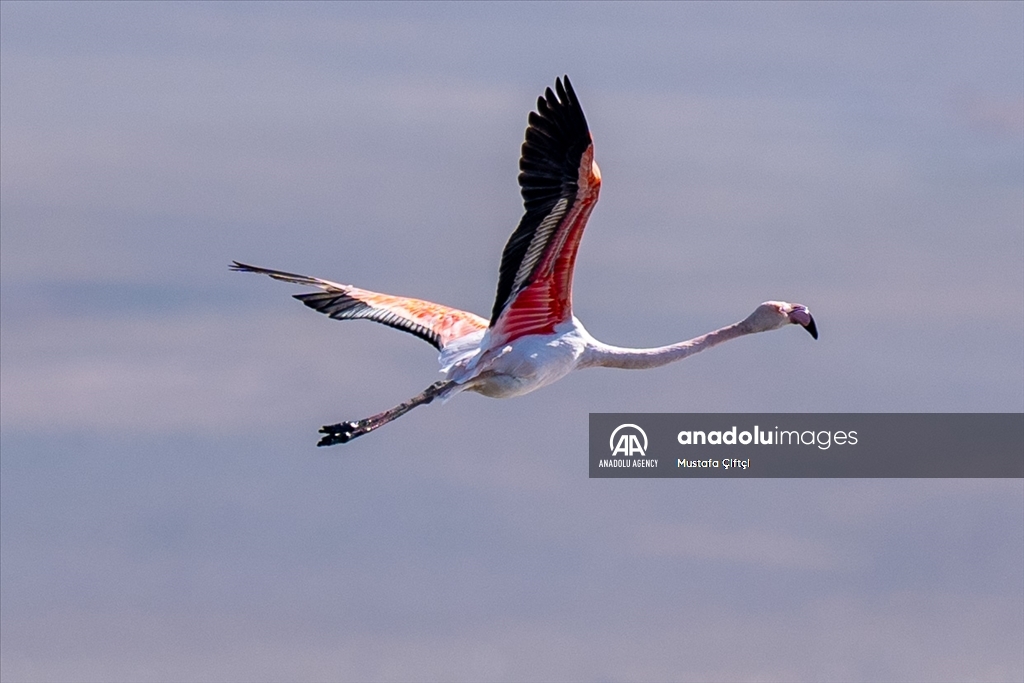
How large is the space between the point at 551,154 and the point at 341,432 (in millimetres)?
4826

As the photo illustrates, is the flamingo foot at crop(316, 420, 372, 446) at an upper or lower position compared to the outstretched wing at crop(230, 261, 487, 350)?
lower

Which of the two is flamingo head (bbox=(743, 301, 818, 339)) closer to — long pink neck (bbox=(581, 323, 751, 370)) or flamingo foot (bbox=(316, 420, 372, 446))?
long pink neck (bbox=(581, 323, 751, 370))

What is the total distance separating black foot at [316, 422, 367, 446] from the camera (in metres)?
32.8

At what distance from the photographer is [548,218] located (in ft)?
113

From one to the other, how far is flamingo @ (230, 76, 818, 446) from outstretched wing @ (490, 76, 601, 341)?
0.05ft

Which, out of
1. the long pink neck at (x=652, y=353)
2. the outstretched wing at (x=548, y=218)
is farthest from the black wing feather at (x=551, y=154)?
the long pink neck at (x=652, y=353)

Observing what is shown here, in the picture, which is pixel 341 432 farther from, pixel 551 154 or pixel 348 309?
pixel 348 309

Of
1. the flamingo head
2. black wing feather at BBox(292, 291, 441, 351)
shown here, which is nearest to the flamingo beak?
the flamingo head

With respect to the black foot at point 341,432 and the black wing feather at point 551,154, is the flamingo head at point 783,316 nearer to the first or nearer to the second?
the black wing feather at point 551,154

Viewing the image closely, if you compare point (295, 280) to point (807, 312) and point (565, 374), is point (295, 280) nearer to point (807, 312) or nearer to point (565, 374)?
point (565, 374)

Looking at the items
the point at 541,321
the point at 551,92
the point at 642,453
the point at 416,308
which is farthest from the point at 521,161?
the point at 642,453

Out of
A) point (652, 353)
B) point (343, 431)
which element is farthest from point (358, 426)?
point (652, 353)

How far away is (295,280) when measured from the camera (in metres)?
38.8

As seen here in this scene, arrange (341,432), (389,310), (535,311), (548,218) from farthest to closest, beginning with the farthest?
(389,310)
(535,311)
(548,218)
(341,432)
